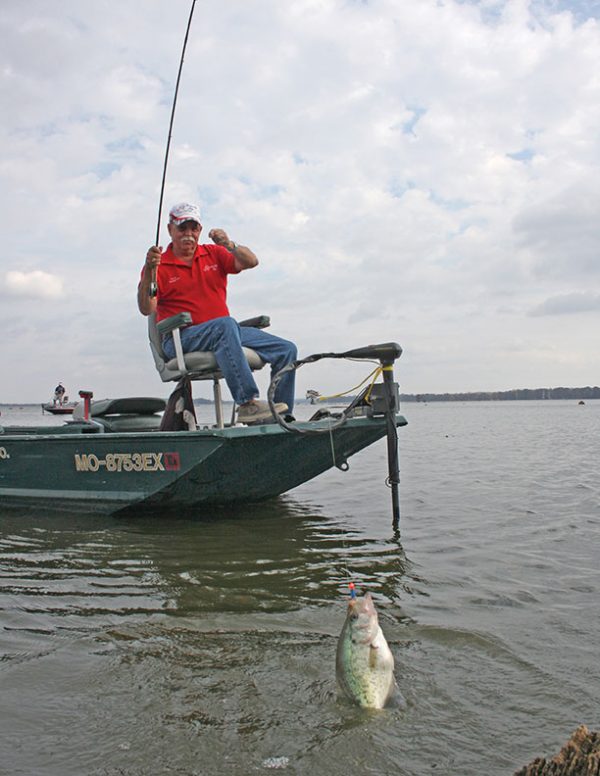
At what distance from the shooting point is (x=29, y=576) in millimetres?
4234

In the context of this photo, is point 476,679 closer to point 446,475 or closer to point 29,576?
point 29,576

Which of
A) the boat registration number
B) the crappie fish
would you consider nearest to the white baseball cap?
the boat registration number

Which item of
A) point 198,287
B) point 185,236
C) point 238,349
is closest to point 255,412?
point 238,349

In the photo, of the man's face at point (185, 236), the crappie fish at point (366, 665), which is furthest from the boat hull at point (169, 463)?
the crappie fish at point (366, 665)

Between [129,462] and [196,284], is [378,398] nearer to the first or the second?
[196,284]

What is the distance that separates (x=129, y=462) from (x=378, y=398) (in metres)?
2.10

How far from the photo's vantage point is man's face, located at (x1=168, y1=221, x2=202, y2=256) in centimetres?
557

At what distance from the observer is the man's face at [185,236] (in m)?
5.57

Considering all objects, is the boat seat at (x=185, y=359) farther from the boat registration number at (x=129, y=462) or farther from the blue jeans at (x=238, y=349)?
the boat registration number at (x=129, y=462)

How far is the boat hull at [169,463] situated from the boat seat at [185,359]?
0.43 metres

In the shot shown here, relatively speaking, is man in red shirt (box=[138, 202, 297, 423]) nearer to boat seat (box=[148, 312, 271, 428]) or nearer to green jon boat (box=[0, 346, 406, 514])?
boat seat (box=[148, 312, 271, 428])

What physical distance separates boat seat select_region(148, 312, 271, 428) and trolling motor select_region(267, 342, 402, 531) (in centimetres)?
51

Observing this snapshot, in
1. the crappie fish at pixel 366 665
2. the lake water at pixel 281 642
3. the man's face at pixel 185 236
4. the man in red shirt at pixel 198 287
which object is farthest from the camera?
the man's face at pixel 185 236

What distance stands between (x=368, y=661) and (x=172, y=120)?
17.1 ft
